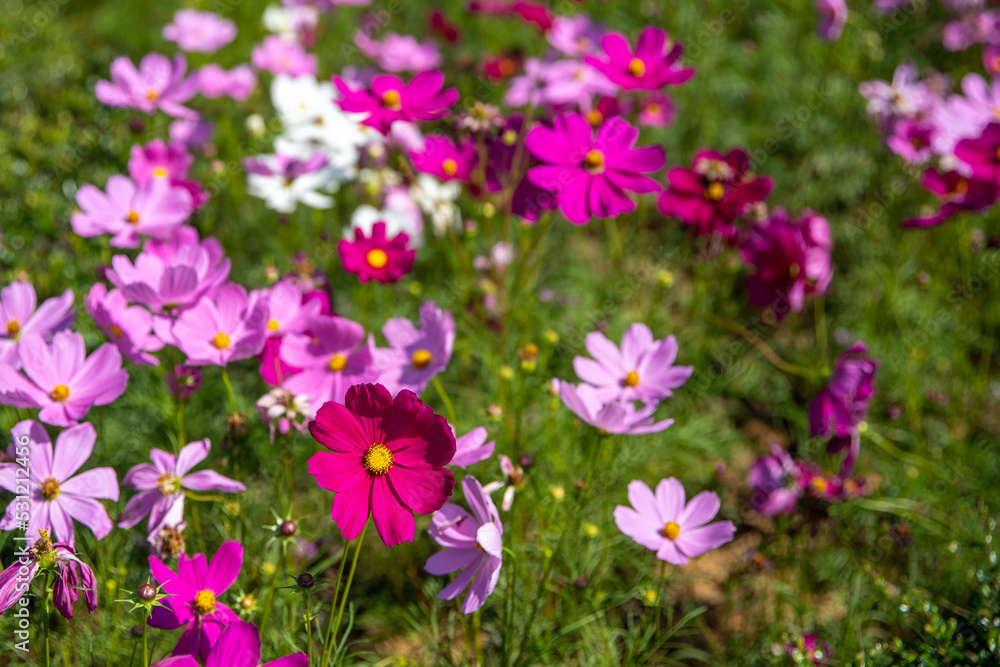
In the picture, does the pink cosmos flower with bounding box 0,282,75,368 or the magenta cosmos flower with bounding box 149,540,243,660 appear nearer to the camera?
the magenta cosmos flower with bounding box 149,540,243,660

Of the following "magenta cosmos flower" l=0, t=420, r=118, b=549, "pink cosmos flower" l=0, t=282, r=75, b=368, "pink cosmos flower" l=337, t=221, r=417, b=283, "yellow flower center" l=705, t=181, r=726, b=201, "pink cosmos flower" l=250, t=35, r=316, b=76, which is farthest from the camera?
"pink cosmos flower" l=250, t=35, r=316, b=76

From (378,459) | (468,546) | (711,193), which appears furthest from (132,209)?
(711,193)

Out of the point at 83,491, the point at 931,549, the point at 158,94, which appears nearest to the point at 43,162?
the point at 158,94

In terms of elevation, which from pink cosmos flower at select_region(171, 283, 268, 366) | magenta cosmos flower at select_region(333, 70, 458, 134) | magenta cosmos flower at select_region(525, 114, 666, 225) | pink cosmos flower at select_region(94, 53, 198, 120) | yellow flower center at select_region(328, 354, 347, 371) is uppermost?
magenta cosmos flower at select_region(333, 70, 458, 134)

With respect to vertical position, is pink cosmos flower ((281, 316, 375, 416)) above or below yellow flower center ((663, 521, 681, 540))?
above

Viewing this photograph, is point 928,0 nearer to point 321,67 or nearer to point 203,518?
point 321,67

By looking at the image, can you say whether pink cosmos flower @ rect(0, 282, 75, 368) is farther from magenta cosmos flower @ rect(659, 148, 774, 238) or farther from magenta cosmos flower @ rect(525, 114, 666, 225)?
magenta cosmos flower @ rect(659, 148, 774, 238)

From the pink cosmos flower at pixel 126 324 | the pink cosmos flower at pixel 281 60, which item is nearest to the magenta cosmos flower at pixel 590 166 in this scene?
the pink cosmos flower at pixel 126 324

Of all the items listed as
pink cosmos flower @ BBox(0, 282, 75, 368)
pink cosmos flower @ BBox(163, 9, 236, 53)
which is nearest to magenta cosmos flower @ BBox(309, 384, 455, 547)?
pink cosmos flower @ BBox(0, 282, 75, 368)
